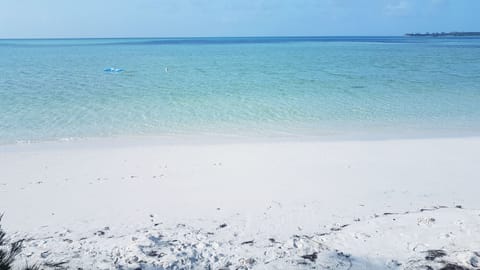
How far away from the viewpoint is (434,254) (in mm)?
3969

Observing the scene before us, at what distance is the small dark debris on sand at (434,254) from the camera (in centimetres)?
391

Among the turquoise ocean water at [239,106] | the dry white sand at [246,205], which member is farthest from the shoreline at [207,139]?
the dry white sand at [246,205]

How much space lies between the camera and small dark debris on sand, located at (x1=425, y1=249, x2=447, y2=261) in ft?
12.8

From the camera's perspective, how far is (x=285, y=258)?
3971 mm

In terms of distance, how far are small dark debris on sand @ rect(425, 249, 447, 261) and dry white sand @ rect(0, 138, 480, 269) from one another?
2cm

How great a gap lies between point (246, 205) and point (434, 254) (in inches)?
97.7

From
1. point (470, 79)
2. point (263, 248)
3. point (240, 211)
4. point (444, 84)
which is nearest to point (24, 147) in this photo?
point (240, 211)

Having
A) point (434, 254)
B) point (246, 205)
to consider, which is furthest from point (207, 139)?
point (434, 254)

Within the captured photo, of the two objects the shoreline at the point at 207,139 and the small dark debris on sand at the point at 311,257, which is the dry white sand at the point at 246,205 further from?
the shoreline at the point at 207,139

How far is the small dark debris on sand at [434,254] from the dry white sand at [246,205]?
0.8 inches

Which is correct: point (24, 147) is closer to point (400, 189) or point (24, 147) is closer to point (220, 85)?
point (400, 189)

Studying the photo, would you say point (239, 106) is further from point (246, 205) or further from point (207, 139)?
point (246, 205)

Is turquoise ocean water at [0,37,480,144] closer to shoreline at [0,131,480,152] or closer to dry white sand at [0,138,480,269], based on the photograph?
shoreline at [0,131,480,152]

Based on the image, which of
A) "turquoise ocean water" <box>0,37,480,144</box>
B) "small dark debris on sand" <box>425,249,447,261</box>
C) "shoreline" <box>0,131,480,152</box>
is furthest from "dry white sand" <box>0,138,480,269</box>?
"turquoise ocean water" <box>0,37,480,144</box>
